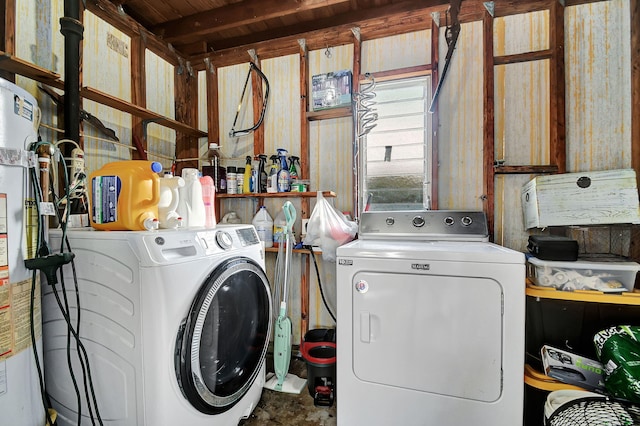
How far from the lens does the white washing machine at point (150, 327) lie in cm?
103

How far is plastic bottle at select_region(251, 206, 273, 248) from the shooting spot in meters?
2.30

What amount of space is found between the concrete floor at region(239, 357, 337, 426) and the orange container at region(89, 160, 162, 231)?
1.28 meters

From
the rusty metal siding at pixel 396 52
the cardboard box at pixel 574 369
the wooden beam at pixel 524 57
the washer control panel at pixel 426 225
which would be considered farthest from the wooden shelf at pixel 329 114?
the cardboard box at pixel 574 369

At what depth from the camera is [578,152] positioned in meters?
1.88

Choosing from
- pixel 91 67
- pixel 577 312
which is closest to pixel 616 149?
pixel 577 312

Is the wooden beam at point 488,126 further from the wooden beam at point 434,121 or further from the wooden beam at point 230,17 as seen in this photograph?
the wooden beam at point 230,17

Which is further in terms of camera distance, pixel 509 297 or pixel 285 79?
pixel 285 79

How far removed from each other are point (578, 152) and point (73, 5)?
3.25m

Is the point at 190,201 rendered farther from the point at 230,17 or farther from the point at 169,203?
the point at 230,17

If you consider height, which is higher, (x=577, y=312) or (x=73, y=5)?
(x=73, y=5)

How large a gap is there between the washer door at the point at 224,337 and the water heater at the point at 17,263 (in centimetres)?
60

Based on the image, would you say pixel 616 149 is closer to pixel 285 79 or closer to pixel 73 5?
pixel 285 79

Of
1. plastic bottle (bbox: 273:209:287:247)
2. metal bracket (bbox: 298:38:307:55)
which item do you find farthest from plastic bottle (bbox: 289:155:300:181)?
metal bracket (bbox: 298:38:307:55)

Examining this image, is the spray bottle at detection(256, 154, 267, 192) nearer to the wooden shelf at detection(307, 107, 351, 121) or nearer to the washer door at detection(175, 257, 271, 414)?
the wooden shelf at detection(307, 107, 351, 121)
